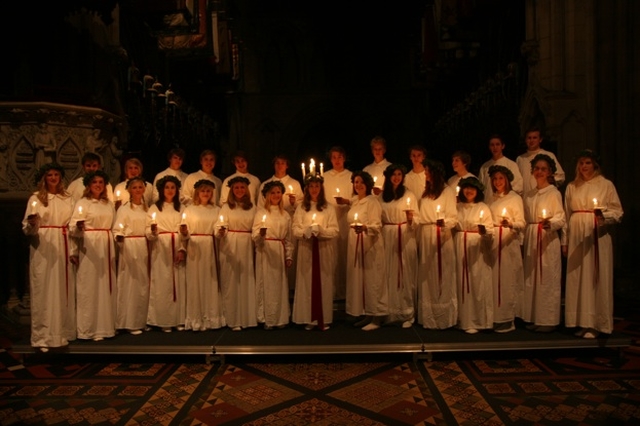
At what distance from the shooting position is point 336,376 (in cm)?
536

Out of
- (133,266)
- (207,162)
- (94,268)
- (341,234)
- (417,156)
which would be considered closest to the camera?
(94,268)

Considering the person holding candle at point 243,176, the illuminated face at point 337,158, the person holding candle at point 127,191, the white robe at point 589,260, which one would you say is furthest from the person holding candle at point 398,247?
the person holding candle at point 127,191

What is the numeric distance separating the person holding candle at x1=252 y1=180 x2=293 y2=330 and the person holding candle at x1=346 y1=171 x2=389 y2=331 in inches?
30.8

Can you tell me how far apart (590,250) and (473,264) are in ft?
4.18

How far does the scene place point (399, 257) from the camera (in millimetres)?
6484

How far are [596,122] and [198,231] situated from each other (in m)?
6.82

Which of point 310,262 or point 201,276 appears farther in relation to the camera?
point 310,262

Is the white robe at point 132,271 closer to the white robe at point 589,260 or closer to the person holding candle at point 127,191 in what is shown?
the person holding candle at point 127,191

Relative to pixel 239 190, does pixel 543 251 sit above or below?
below

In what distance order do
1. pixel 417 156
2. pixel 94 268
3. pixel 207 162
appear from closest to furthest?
pixel 94 268 → pixel 417 156 → pixel 207 162

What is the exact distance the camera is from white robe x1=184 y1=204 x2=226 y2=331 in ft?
20.8

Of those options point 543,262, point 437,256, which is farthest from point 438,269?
point 543,262

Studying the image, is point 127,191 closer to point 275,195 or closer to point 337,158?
point 275,195

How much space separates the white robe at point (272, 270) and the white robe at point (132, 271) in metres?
1.34
